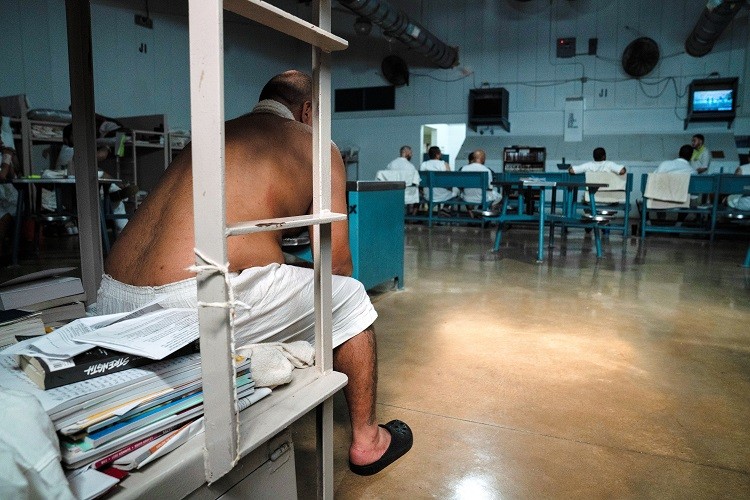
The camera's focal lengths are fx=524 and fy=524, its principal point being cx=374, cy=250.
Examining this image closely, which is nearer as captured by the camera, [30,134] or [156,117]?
[30,134]

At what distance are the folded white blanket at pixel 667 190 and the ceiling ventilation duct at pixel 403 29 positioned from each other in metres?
4.09

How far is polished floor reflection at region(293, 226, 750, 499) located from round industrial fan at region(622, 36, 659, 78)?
613cm

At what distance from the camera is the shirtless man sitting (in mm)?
1090

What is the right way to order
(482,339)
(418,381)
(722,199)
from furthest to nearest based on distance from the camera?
1. (722,199)
2. (482,339)
3. (418,381)

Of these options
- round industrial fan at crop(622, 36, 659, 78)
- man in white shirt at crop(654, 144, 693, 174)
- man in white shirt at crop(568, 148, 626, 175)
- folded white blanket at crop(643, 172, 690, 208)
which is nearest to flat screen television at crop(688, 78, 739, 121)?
round industrial fan at crop(622, 36, 659, 78)

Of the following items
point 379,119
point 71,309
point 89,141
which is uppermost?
point 379,119

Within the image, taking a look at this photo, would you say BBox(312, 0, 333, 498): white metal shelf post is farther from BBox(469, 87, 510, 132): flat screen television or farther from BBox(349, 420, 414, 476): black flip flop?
BBox(469, 87, 510, 132): flat screen television

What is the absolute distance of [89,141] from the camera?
1648 mm

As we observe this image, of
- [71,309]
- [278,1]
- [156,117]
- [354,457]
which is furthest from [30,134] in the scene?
[278,1]

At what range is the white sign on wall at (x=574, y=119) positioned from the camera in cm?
905

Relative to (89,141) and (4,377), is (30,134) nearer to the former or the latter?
(89,141)

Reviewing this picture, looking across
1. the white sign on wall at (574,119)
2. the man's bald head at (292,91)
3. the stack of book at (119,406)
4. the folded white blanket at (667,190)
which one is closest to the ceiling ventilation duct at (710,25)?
the white sign on wall at (574,119)

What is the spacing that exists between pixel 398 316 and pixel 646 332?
47.9 inches

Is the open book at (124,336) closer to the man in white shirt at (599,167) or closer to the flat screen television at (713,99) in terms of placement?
the man in white shirt at (599,167)
